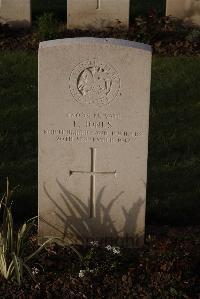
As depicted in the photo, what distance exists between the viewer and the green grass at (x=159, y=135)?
687cm

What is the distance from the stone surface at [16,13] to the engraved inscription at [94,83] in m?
6.10

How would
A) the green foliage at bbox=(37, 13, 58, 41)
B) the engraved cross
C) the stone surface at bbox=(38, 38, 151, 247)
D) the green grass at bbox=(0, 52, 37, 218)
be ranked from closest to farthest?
the stone surface at bbox=(38, 38, 151, 247), the engraved cross, the green grass at bbox=(0, 52, 37, 218), the green foliage at bbox=(37, 13, 58, 41)

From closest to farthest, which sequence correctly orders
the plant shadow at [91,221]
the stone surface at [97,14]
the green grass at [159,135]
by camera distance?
the plant shadow at [91,221] → the green grass at [159,135] → the stone surface at [97,14]

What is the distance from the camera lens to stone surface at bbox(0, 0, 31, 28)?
11297 millimetres

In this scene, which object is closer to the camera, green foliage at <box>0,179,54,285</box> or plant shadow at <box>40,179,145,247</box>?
green foliage at <box>0,179,54,285</box>

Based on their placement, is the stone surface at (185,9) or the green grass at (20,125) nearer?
the green grass at (20,125)

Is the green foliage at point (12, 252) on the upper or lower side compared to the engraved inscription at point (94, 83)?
lower

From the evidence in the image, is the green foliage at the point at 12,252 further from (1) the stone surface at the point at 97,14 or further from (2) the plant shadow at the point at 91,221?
(1) the stone surface at the point at 97,14

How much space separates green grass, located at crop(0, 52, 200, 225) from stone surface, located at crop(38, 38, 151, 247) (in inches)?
31.0

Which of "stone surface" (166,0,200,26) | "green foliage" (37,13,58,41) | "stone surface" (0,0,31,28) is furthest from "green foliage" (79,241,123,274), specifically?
"stone surface" (166,0,200,26)

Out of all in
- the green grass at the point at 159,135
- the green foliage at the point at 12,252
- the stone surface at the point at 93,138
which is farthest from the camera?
the green grass at the point at 159,135

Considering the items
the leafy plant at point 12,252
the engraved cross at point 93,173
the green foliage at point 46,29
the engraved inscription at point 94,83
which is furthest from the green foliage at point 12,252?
the green foliage at point 46,29

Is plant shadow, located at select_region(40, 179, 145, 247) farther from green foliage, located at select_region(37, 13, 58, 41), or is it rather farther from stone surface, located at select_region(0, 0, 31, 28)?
stone surface, located at select_region(0, 0, 31, 28)

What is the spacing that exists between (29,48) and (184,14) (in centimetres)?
254
